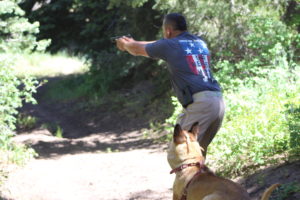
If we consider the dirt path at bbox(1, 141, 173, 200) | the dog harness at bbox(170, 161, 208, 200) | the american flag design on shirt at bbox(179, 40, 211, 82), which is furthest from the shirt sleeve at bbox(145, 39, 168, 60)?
the dirt path at bbox(1, 141, 173, 200)

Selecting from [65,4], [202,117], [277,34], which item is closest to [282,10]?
[277,34]

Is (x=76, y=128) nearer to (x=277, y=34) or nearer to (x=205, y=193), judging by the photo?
(x=277, y=34)

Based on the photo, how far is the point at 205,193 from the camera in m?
4.28

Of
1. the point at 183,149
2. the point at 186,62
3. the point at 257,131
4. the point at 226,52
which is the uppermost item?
the point at 186,62

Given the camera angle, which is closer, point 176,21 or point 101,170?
point 176,21

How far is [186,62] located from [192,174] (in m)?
1.26

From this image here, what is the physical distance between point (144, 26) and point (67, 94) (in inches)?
272

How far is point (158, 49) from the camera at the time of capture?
209 inches

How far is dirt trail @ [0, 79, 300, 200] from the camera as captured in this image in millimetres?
7746

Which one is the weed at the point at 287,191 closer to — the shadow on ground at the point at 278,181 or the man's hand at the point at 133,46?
the shadow on ground at the point at 278,181

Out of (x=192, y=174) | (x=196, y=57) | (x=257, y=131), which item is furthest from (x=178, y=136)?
(x=257, y=131)

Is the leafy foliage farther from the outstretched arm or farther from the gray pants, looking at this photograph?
the gray pants

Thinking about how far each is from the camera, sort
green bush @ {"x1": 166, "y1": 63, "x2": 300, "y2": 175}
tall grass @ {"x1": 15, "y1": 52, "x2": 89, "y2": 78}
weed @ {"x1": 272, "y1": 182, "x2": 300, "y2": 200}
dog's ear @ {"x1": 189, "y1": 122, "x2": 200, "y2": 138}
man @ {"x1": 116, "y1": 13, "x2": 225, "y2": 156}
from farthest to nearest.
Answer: tall grass @ {"x1": 15, "y1": 52, "x2": 89, "y2": 78} → green bush @ {"x1": 166, "y1": 63, "x2": 300, "y2": 175} → weed @ {"x1": 272, "y1": 182, "x2": 300, "y2": 200} → man @ {"x1": 116, "y1": 13, "x2": 225, "y2": 156} → dog's ear @ {"x1": 189, "y1": 122, "x2": 200, "y2": 138}

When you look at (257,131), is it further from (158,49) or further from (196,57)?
(158,49)
